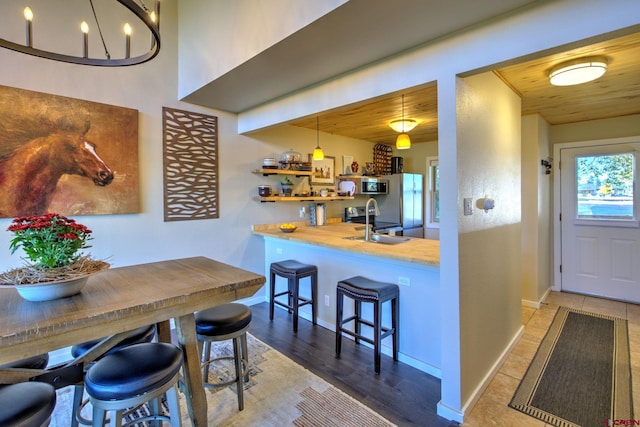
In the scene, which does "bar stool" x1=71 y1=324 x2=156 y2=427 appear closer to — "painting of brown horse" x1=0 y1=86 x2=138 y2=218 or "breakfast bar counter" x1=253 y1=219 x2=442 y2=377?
"painting of brown horse" x1=0 y1=86 x2=138 y2=218

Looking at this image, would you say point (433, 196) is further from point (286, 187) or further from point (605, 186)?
point (286, 187)

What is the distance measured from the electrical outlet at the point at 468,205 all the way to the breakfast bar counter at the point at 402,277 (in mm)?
412

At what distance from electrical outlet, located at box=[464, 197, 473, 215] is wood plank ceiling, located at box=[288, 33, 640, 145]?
803mm

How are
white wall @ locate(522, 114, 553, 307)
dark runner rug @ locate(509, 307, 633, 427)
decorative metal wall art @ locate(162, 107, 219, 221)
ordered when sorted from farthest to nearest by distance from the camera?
white wall @ locate(522, 114, 553, 307), decorative metal wall art @ locate(162, 107, 219, 221), dark runner rug @ locate(509, 307, 633, 427)

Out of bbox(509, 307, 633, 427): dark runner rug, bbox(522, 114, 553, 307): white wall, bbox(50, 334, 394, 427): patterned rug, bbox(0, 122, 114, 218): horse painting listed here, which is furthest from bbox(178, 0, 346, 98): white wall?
bbox(522, 114, 553, 307): white wall

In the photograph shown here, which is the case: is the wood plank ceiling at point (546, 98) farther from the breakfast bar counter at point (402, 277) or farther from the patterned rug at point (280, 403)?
the patterned rug at point (280, 403)

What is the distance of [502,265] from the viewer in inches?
99.9

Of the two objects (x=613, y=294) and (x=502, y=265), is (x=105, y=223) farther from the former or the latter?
(x=613, y=294)

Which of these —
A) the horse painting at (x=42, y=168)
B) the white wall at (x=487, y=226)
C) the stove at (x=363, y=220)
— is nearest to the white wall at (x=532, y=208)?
the white wall at (x=487, y=226)

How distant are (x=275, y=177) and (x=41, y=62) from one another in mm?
2517

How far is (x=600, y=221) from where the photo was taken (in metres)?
4.07

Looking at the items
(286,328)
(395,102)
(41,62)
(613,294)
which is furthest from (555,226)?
(41,62)

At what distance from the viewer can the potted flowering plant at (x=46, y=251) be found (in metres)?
1.24

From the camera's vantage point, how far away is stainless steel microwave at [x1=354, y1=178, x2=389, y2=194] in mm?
5129
